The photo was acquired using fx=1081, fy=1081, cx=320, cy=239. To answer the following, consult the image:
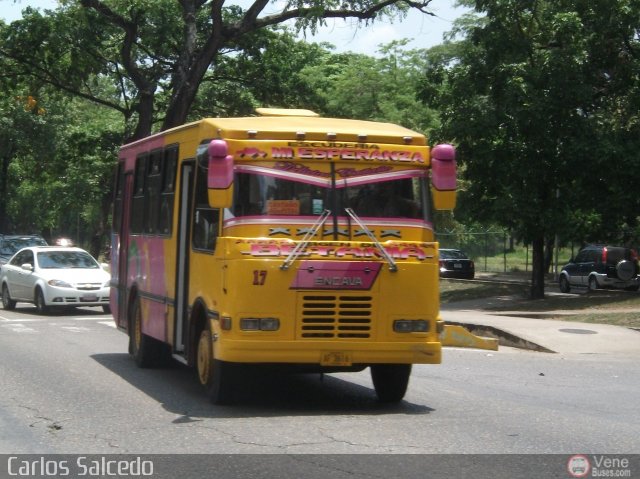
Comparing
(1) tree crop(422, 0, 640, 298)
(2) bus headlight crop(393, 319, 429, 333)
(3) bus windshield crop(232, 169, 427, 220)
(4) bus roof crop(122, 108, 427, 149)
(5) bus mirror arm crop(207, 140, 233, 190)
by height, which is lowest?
(2) bus headlight crop(393, 319, 429, 333)

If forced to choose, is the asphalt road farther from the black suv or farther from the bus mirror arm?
the black suv

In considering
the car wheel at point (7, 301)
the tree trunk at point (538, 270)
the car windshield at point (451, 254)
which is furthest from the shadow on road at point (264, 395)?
the car windshield at point (451, 254)

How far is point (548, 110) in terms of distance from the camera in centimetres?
2773

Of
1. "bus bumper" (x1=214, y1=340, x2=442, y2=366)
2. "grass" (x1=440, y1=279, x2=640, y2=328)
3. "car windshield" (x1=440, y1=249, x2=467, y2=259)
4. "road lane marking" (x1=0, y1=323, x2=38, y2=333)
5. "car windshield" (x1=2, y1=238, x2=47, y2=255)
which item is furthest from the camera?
"car windshield" (x1=440, y1=249, x2=467, y2=259)

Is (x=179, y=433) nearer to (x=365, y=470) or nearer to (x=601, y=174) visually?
(x=365, y=470)

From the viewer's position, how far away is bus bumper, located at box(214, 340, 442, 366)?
993 cm

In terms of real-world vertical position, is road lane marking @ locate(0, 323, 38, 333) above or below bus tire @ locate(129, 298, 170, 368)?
below

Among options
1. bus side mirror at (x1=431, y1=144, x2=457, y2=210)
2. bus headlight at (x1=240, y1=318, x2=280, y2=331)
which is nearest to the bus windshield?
bus side mirror at (x1=431, y1=144, x2=457, y2=210)

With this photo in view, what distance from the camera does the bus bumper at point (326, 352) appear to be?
993 centimetres

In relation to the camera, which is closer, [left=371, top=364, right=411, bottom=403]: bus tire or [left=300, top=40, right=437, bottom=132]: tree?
[left=371, top=364, right=411, bottom=403]: bus tire

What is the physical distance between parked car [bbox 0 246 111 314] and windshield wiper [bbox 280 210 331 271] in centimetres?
1303

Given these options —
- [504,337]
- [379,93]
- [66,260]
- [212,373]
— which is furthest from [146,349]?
[379,93]

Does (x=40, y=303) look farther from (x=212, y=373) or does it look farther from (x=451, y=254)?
(x=451, y=254)

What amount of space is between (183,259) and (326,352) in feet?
8.19
